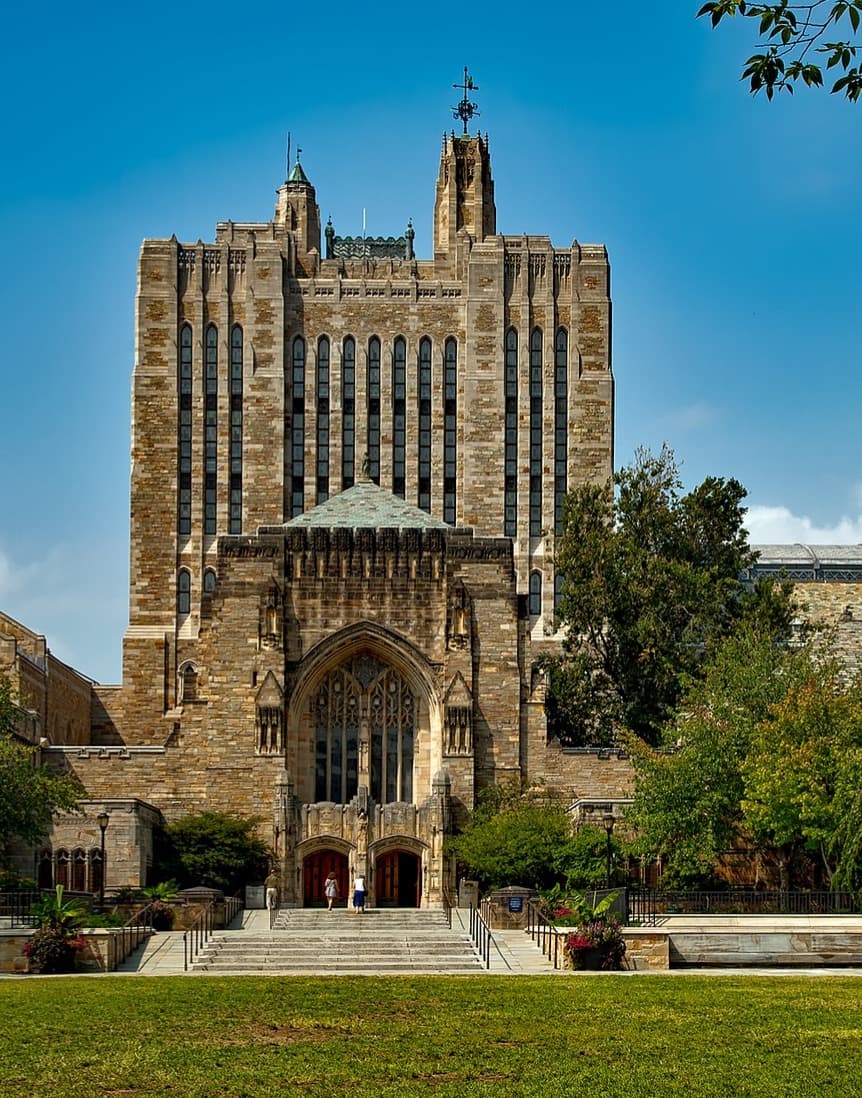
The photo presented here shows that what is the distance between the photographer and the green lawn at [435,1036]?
2200 centimetres

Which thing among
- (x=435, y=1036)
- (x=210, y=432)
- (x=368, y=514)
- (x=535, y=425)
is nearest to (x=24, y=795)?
(x=368, y=514)

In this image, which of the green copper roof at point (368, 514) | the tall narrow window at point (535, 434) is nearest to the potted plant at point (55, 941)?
the green copper roof at point (368, 514)

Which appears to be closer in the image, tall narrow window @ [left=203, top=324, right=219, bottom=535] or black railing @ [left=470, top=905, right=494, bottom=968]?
black railing @ [left=470, top=905, right=494, bottom=968]

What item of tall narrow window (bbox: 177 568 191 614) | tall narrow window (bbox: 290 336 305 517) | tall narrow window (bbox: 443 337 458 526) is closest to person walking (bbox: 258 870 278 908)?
tall narrow window (bbox: 177 568 191 614)

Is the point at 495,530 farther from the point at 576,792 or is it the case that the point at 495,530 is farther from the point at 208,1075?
the point at 208,1075

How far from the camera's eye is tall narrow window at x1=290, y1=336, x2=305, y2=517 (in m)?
84.1

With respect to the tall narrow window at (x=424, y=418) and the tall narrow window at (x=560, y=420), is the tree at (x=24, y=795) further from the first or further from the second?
the tall narrow window at (x=560, y=420)

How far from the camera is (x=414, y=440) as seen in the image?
85.2 meters

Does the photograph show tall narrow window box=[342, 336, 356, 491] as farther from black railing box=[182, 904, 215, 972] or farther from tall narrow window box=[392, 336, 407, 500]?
black railing box=[182, 904, 215, 972]

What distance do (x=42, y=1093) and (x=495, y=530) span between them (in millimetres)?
62094

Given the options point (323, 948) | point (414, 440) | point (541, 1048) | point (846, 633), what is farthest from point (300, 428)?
point (541, 1048)

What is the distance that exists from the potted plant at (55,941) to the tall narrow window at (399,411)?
4989 centimetres

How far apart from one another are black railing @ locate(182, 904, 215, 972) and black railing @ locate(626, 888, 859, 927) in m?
9.06

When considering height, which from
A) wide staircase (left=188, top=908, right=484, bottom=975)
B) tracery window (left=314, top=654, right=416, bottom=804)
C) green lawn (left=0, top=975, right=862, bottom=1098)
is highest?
tracery window (left=314, top=654, right=416, bottom=804)
